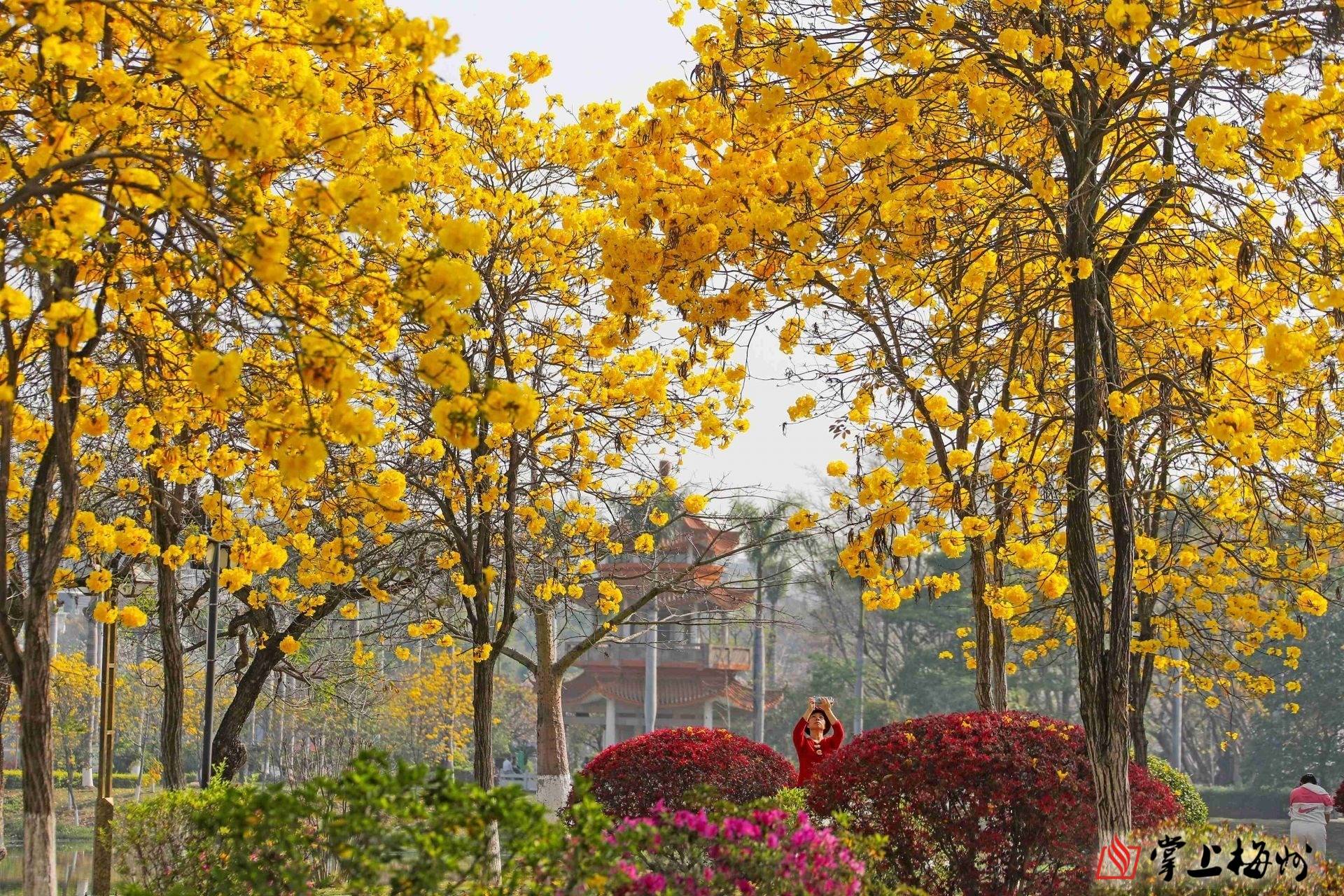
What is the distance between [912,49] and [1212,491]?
694 cm

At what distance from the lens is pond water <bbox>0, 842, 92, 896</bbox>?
1608 centimetres

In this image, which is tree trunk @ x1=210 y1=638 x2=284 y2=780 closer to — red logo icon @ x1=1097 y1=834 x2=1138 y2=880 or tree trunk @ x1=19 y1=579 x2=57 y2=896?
tree trunk @ x1=19 y1=579 x2=57 y2=896

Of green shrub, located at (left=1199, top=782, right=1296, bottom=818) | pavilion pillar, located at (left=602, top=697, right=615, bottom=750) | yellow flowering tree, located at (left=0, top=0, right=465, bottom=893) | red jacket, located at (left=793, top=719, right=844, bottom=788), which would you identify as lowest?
green shrub, located at (left=1199, top=782, right=1296, bottom=818)

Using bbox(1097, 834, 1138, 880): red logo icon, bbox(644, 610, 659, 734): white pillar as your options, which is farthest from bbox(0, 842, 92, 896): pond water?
bbox(1097, 834, 1138, 880): red logo icon

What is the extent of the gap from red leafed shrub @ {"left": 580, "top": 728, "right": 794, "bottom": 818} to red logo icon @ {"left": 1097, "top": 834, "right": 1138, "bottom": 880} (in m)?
4.45

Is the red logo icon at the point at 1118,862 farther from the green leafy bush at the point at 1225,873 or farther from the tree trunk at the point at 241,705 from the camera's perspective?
the tree trunk at the point at 241,705

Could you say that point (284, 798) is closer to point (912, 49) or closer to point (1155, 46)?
point (912, 49)

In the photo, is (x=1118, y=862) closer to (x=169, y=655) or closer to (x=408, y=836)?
(x=408, y=836)

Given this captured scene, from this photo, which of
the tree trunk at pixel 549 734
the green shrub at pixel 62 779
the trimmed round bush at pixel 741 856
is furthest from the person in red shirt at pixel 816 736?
the green shrub at pixel 62 779

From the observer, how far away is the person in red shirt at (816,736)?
411 inches

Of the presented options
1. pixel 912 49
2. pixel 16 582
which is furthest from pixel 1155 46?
pixel 16 582

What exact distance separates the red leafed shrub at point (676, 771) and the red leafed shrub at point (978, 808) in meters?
2.97

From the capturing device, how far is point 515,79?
398 inches

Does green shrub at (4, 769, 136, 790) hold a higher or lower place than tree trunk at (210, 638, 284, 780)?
lower
